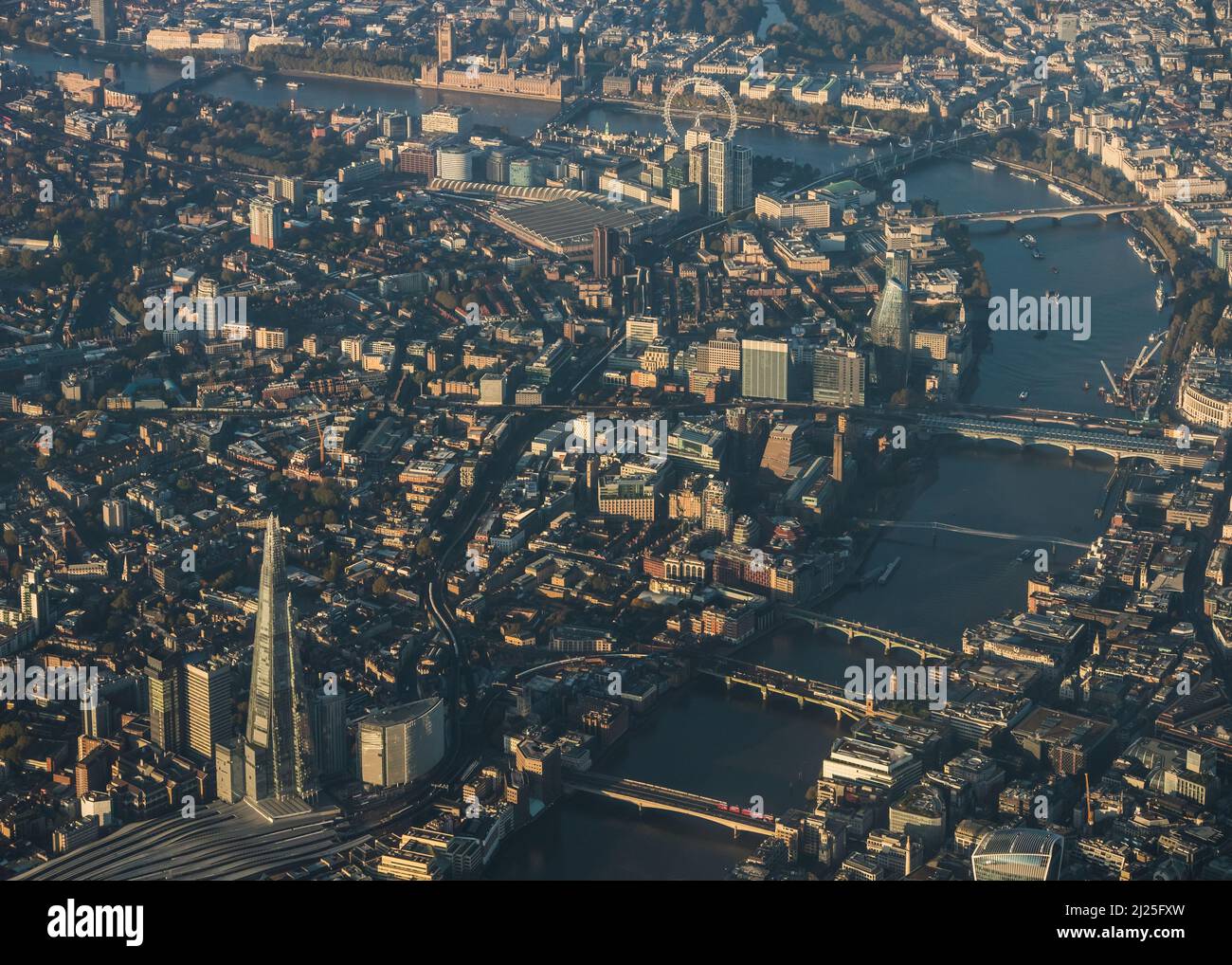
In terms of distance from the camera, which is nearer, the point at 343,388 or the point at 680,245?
the point at 343,388

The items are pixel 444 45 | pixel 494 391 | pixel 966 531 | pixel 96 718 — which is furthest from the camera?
pixel 444 45

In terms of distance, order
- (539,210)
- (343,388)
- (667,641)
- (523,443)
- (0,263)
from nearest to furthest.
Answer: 1. (667,641)
2. (523,443)
3. (343,388)
4. (0,263)
5. (539,210)

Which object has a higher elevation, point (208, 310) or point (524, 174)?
point (524, 174)

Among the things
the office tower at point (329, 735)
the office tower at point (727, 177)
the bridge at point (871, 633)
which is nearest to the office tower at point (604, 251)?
the office tower at point (727, 177)

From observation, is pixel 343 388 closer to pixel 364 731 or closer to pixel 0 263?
pixel 0 263

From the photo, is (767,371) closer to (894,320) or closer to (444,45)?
(894,320)

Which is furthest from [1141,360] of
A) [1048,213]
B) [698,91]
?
[698,91]

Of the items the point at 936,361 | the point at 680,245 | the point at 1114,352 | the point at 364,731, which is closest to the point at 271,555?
the point at 364,731
